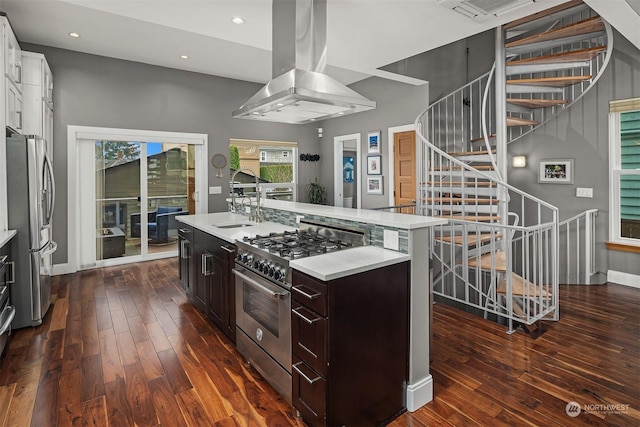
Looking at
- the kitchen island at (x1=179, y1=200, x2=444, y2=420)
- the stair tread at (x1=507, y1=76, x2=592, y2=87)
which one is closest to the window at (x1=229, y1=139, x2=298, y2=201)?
the stair tread at (x1=507, y1=76, x2=592, y2=87)

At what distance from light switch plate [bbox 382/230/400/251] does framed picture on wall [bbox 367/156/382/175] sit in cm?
436

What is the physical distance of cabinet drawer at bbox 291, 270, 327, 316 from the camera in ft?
5.80

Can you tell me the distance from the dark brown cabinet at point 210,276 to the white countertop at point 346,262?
2.99 ft

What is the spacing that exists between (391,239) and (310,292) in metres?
0.66

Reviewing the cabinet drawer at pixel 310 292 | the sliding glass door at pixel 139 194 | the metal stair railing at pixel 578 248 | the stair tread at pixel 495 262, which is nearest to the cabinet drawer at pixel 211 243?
the cabinet drawer at pixel 310 292

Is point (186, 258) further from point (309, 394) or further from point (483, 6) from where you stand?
point (483, 6)

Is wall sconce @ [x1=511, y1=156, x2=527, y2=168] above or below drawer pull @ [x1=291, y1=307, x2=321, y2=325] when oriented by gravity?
above

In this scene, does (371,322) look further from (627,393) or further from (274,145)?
(274,145)

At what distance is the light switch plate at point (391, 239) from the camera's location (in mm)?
2184

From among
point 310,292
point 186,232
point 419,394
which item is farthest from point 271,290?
point 186,232

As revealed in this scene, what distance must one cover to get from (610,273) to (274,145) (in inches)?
223

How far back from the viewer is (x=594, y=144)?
15.0 ft

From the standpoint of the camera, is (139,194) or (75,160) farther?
(139,194)

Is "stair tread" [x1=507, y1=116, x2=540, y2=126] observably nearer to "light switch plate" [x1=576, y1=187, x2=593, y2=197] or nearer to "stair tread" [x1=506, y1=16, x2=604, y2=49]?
"stair tread" [x1=506, y1=16, x2=604, y2=49]
